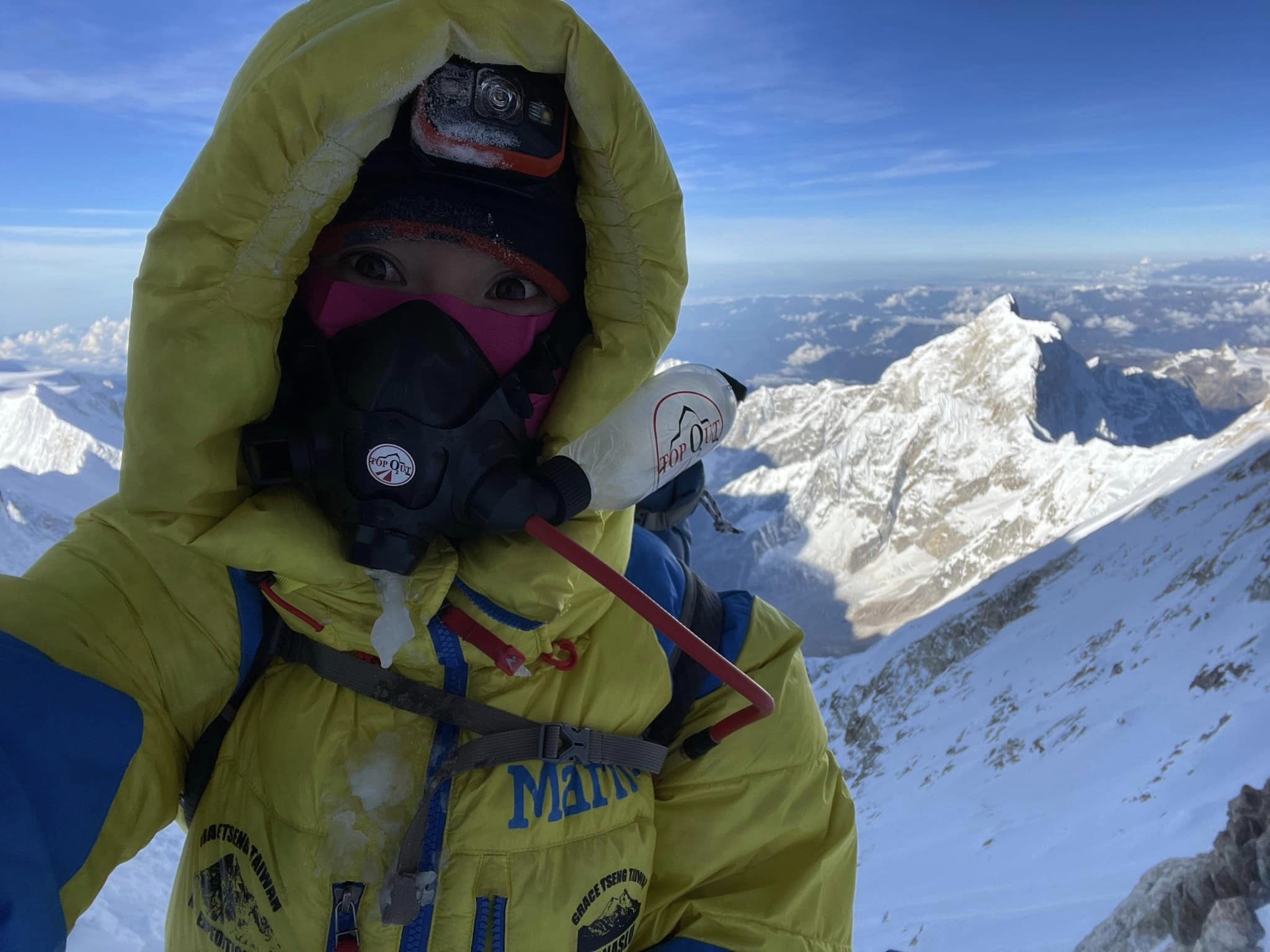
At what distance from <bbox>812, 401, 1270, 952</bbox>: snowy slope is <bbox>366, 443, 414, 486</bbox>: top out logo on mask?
6.82 meters

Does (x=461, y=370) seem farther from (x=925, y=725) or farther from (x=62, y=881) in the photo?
(x=925, y=725)

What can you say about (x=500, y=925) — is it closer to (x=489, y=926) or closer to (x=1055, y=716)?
(x=489, y=926)

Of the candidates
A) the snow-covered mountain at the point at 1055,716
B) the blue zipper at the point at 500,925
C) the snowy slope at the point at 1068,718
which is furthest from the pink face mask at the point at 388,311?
the snowy slope at the point at 1068,718

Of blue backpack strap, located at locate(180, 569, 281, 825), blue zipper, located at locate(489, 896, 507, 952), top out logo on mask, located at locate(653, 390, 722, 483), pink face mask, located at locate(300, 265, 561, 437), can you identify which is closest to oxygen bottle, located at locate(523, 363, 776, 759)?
top out logo on mask, located at locate(653, 390, 722, 483)

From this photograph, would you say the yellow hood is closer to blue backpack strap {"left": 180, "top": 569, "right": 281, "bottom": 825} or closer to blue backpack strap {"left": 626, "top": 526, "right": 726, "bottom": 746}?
blue backpack strap {"left": 180, "top": 569, "right": 281, "bottom": 825}

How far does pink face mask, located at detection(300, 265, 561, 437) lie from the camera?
1775 mm

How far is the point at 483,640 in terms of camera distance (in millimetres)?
1692

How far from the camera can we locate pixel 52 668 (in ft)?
4.46

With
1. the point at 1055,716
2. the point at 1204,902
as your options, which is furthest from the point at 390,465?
the point at 1055,716

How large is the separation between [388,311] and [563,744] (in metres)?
1.08

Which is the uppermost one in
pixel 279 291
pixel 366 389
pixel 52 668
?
pixel 279 291

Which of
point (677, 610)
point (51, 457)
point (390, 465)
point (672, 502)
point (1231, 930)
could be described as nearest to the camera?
point (390, 465)

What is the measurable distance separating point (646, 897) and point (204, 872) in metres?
1.03

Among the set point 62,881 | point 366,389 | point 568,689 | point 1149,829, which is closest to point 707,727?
point 568,689
